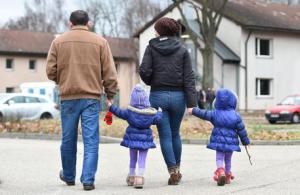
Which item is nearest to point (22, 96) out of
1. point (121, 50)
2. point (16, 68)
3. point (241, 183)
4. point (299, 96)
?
point (299, 96)

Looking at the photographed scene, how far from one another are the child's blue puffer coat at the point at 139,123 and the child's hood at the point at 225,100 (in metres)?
0.82

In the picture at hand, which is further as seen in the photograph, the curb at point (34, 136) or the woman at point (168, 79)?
the curb at point (34, 136)

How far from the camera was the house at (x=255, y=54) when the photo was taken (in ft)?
155

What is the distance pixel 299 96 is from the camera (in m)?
34.5

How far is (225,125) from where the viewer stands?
860 centimetres

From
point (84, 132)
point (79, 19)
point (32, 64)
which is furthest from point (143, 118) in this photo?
point (32, 64)

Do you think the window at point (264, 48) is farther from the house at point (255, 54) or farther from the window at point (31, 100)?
the window at point (31, 100)

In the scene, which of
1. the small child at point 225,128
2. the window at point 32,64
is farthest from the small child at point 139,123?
the window at point 32,64

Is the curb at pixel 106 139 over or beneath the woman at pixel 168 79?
beneath

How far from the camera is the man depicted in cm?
798

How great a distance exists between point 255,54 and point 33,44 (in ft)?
84.9

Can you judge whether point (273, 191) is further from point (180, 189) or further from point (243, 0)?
point (243, 0)

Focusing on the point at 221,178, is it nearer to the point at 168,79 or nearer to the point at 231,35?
the point at 168,79

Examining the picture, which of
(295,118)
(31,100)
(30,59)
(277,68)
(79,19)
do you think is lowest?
(295,118)
